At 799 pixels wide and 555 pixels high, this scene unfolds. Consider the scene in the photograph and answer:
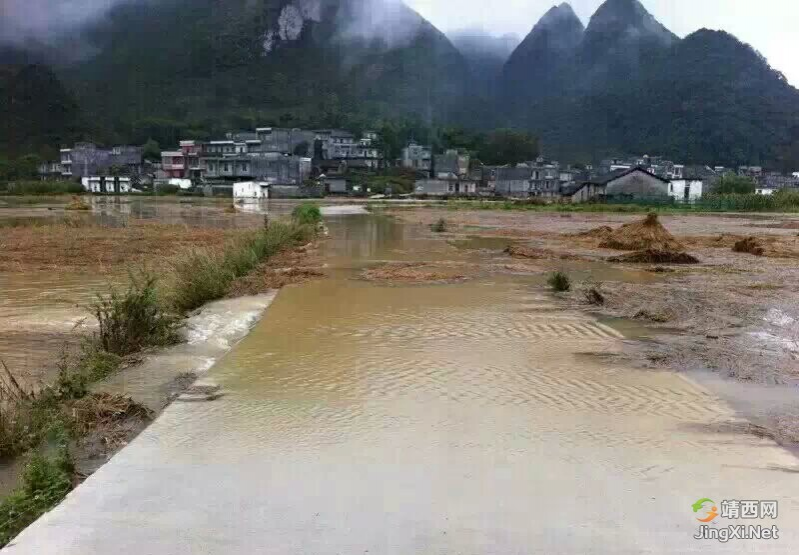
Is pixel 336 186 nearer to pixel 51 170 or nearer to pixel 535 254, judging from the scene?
pixel 51 170

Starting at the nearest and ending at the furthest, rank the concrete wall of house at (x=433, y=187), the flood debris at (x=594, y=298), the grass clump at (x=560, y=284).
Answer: the flood debris at (x=594, y=298) → the grass clump at (x=560, y=284) → the concrete wall of house at (x=433, y=187)

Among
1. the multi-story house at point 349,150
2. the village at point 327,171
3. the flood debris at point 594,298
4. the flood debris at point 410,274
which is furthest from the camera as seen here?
the multi-story house at point 349,150

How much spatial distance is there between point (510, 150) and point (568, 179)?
17457 millimetres

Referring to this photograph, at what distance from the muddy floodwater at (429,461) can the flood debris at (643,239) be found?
1243 cm

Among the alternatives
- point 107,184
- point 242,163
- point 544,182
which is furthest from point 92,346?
point 107,184

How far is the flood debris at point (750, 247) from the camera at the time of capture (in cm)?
1942

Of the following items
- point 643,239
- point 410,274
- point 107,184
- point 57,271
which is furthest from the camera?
point 107,184

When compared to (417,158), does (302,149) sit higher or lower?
higher

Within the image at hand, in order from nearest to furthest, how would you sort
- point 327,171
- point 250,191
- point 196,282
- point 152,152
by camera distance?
point 196,282, point 250,191, point 327,171, point 152,152

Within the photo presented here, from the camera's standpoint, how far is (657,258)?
17266 mm

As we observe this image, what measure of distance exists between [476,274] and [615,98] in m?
117

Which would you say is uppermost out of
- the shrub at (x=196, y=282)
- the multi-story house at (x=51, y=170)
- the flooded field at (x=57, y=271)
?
the multi-story house at (x=51, y=170)

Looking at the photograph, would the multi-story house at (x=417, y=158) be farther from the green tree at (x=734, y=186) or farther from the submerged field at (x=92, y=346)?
the submerged field at (x=92, y=346)

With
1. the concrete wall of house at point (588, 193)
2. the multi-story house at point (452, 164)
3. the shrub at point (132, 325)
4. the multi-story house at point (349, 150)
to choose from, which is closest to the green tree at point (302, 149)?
the multi-story house at point (349, 150)
